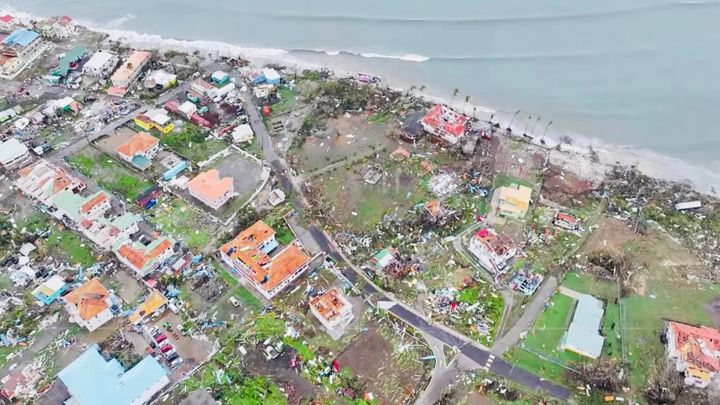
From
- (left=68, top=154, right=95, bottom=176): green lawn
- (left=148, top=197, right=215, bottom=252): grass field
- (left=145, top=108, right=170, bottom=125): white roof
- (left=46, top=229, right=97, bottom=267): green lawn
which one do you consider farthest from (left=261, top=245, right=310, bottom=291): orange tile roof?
(left=68, top=154, right=95, bottom=176): green lawn

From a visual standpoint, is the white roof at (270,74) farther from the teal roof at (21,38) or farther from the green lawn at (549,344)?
the green lawn at (549,344)

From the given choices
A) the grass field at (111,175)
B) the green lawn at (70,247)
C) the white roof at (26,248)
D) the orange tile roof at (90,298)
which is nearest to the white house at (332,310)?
the orange tile roof at (90,298)

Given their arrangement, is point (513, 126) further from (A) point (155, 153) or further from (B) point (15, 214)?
(B) point (15, 214)

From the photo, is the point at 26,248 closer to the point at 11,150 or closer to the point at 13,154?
the point at 13,154

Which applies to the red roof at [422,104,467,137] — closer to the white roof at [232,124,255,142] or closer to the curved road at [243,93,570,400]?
the curved road at [243,93,570,400]

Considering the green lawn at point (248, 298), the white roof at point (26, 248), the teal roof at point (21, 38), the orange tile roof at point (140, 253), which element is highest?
the teal roof at point (21, 38)
